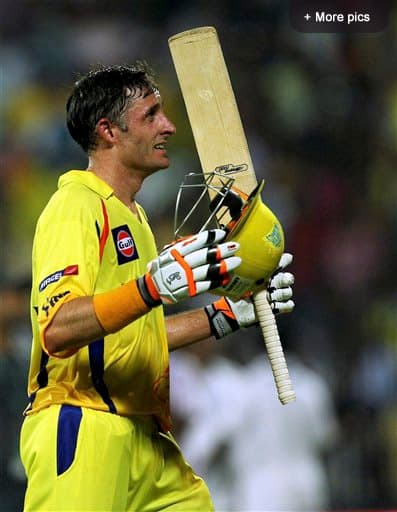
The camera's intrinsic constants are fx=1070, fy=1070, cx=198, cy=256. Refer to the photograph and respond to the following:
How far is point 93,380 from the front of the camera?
2.55m

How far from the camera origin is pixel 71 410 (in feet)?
8.30

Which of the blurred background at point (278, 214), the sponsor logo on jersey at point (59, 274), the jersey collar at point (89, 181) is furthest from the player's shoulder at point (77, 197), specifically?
the blurred background at point (278, 214)

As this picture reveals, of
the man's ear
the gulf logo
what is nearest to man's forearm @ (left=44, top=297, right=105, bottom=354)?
the gulf logo

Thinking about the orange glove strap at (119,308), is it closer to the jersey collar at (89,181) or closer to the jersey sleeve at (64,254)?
the jersey sleeve at (64,254)

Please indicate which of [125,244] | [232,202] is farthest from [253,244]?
[125,244]

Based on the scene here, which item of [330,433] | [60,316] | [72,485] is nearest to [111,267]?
[60,316]

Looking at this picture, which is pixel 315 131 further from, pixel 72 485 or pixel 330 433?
pixel 72 485

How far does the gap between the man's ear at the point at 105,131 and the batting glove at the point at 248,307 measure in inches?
22.0

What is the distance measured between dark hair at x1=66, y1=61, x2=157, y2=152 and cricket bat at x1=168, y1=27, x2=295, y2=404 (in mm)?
247

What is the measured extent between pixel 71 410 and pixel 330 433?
2.56m

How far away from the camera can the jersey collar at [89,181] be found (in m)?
2.62

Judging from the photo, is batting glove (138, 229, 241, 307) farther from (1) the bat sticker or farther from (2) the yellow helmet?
(1) the bat sticker

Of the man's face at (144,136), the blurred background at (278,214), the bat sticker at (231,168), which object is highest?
the man's face at (144,136)

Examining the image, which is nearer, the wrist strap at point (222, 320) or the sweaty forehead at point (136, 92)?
the sweaty forehead at point (136, 92)
